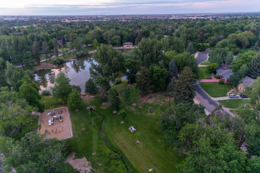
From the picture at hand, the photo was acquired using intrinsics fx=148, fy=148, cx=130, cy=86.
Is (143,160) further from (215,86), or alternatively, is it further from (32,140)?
(215,86)

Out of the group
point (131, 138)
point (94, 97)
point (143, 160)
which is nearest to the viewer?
point (143, 160)

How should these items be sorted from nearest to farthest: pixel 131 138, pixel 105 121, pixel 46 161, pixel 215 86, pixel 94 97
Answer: pixel 46 161 → pixel 131 138 → pixel 105 121 → pixel 94 97 → pixel 215 86

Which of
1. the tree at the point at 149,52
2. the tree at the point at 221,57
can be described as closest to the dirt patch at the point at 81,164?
the tree at the point at 149,52

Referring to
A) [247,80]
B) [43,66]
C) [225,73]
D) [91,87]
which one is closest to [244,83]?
[247,80]

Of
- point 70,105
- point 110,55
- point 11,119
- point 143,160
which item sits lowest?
point 143,160

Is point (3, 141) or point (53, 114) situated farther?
point (53, 114)

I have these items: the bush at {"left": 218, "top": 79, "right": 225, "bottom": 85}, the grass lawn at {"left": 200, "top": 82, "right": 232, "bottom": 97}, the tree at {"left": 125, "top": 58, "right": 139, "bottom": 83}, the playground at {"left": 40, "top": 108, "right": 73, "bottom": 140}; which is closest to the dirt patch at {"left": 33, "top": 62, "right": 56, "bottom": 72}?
the playground at {"left": 40, "top": 108, "right": 73, "bottom": 140}

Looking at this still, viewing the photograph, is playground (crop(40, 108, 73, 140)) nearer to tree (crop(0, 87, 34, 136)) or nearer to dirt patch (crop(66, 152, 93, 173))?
tree (crop(0, 87, 34, 136))

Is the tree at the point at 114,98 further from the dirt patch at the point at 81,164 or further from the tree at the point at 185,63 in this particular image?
the tree at the point at 185,63

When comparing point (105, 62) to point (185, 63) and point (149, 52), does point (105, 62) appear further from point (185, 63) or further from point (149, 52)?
point (185, 63)

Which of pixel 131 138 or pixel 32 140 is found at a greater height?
pixel 32 140

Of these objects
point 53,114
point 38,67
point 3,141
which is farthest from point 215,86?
point 38,67
